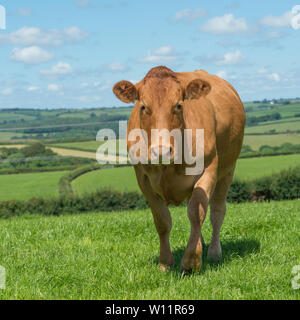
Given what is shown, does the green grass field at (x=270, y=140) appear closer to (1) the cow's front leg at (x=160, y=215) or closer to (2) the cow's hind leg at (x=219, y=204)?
(2) the cow's hind leg at (x=219, y=204)

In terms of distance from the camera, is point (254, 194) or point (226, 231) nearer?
point (226, 231)

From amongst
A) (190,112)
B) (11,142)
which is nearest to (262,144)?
(11,142)

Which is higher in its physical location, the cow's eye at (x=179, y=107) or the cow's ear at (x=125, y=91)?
the cow's ear at (x=125, y=91)

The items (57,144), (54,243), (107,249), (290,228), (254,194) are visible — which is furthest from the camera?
(57,144)

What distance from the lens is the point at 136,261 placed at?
6266 mm

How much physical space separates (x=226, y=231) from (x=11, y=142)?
38.4m

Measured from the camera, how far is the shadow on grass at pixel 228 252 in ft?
20.4

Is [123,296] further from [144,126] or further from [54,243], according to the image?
[54,243]

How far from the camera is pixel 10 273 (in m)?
5.88

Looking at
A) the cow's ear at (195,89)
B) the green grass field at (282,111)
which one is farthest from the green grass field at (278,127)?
the cow's ear at (195,89)

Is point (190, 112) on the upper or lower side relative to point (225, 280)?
upper

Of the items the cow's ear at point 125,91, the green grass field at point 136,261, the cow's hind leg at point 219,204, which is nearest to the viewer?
the green grass field at point 136,261

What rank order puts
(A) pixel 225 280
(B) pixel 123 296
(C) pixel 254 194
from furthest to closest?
(C) pixel 254 194
(A) pixel 225 280
(B) pixel 123 296

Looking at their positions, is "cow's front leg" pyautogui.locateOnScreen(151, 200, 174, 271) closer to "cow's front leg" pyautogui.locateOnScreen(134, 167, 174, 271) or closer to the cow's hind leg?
"cow's front leg" pyautogui.locateOnScreen(134, 167, 174, 271)
